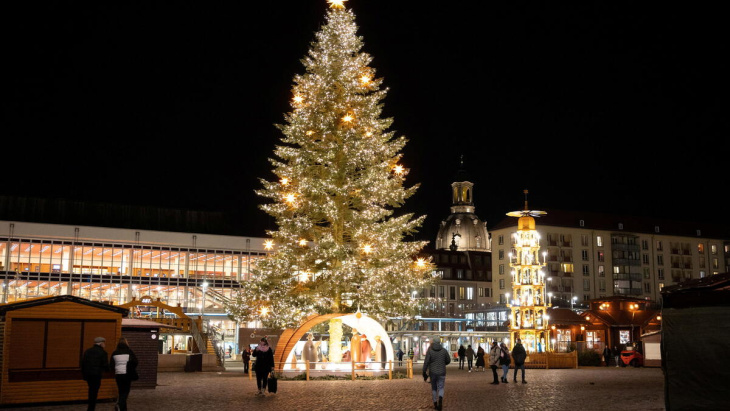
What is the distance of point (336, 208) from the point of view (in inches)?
1294

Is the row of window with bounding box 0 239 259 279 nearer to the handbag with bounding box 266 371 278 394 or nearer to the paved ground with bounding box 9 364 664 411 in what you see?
the paved ground with bounding box 9 364 664 411

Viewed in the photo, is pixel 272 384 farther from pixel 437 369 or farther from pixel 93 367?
pixel 93 367

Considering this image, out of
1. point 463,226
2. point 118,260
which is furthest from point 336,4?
point 463,226

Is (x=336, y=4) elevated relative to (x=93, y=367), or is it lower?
elevated

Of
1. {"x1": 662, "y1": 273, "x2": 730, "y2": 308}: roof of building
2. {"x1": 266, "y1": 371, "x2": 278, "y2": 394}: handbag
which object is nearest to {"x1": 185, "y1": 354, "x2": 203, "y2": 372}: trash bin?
{"x1": 266, "y1": 371, "x2": 278, "y2": 394}: handbag

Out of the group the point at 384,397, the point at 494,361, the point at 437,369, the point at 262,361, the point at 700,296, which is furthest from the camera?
the point at 494,361

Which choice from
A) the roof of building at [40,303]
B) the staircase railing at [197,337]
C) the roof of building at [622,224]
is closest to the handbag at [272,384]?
the roof of building at [40,303]

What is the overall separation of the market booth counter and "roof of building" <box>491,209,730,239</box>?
97993mm

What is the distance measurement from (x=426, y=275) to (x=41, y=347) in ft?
60.9

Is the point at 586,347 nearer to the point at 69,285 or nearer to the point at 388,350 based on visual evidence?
the point at 388,350

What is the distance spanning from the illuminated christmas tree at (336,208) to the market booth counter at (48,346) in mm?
13005

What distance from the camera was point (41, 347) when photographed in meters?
19.5

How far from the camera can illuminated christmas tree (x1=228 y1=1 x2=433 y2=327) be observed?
32.6 metres

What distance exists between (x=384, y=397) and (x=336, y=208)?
1244 centimetres
